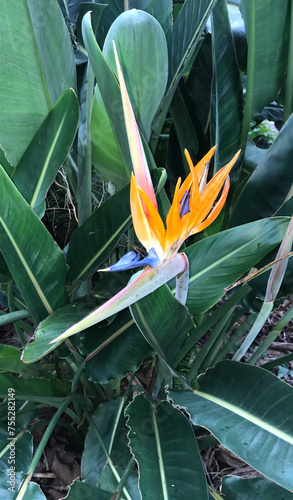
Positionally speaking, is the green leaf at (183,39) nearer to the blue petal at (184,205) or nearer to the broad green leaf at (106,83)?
the broad green leaf at (106,83)

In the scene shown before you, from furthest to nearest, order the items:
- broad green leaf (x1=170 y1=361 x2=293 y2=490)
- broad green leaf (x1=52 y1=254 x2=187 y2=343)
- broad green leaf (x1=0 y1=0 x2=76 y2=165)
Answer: broad green leaf (x1=0 y1=0 x2=76 y2=165) < broad green leaf (x1=170 y1=361 x2=293 y2=490) < broad green leaf (x1=52 y1=254 x2=187 y2=343)

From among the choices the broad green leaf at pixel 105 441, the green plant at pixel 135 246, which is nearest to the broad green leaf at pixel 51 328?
the green plant at pixel 135 246

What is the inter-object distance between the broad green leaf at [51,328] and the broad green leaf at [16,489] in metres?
0.23

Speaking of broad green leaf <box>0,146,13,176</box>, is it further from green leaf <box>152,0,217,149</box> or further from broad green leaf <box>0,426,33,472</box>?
broad green leaf <box>0,426,33,472</box>

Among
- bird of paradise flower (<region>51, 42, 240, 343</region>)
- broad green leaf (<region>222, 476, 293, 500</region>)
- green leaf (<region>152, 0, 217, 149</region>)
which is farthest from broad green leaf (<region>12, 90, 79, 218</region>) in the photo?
broad green leaf (<region>222, 476, 293, 500</region>)

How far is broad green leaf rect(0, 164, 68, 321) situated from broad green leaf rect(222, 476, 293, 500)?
0.37 m

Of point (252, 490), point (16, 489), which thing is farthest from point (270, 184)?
point (16, 489)

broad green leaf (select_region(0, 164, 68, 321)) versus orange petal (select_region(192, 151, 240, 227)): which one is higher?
orange petal (select_region(192, 151, 240, 227))

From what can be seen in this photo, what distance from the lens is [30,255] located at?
52 cm

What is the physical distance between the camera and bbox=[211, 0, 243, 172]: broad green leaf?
0.66 m

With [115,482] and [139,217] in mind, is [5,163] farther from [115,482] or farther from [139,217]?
[115,482]

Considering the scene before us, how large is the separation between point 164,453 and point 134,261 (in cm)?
34

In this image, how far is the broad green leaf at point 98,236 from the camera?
54cm

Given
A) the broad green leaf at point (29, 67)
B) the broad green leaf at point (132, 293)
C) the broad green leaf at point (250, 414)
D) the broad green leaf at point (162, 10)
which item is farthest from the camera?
the broad green leaf at point (162, 10)
